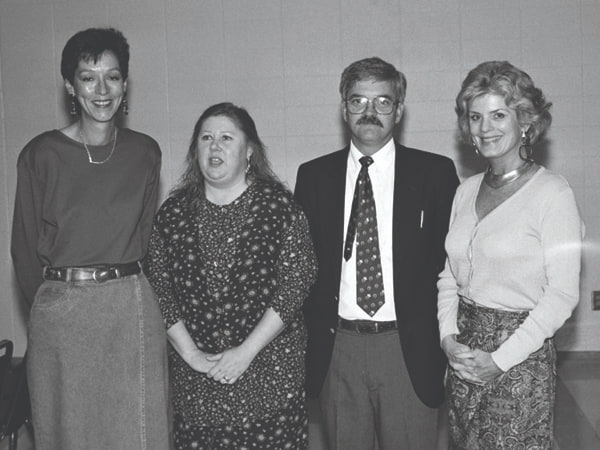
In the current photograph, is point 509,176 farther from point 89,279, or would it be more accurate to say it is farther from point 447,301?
point 89,279

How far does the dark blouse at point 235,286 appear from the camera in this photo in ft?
8.19

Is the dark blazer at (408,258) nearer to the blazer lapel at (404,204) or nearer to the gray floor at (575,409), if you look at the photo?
the blazer lapel at (404,204)

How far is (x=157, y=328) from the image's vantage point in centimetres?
269

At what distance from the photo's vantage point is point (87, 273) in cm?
258

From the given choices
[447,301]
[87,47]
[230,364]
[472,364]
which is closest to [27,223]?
[87,47]

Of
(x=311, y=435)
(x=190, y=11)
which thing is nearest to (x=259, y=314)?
(x=311, y=435)

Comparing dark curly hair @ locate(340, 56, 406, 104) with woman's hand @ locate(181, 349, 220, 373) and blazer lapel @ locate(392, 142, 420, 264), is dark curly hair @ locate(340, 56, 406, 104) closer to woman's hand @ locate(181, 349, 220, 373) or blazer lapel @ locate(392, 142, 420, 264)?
blazer lapel @ locate(392, 142, 420, 264)

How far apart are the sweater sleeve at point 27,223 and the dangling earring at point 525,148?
5.56 feet

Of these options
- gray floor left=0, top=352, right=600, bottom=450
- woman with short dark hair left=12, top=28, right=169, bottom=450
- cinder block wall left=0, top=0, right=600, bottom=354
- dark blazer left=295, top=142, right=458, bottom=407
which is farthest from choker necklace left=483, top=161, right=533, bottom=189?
cinder block wall left=0, top=0, right=600, bottom=354

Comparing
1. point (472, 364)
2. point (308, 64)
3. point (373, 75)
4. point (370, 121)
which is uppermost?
point (308, 64)

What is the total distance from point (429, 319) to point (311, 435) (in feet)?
5.05

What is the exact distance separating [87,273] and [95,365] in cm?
33

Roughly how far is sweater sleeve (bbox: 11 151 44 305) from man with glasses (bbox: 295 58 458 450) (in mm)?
1017

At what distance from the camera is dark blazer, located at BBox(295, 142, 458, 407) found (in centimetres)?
265
